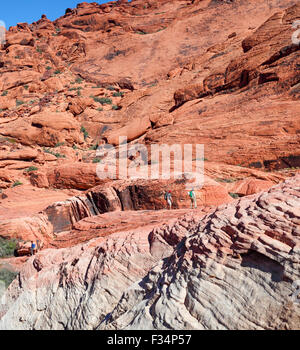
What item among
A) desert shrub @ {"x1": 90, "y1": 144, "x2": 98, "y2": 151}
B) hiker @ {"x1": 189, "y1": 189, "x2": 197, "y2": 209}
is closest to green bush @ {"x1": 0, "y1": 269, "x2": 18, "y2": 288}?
hiker @ {"x1": 189, "y1": 189, "x2": 197, "y2": 209}

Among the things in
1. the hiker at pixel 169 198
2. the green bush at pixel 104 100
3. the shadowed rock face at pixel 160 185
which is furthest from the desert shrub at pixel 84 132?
the hiker at pixel 169 198

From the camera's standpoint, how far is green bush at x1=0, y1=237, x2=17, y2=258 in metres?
10.0

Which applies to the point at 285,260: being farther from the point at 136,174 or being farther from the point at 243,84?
the point at 243,84

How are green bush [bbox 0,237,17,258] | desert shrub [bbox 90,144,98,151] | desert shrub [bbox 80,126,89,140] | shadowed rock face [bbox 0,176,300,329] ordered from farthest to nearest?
desert shrub [bbox 80,126,89,140]
desert shrub [bbox 90,144,98,151]
green bush [bbox 0,237,17,258]
shadowed rock face [bbox 0,176,300,329]

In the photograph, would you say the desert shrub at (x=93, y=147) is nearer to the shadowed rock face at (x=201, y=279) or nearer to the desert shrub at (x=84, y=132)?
the desert shrub at (x=84, y=132)

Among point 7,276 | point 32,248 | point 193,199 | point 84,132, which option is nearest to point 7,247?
point 32,248

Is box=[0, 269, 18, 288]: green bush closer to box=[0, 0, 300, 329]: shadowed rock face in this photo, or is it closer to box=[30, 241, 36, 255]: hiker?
box=[0, 0, 300, 329]: shadowed rock face

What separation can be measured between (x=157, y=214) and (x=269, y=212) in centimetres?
502

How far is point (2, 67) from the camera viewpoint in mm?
39531

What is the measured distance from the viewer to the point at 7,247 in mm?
10273

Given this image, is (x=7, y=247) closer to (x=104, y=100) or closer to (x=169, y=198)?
(x=169, y=198)

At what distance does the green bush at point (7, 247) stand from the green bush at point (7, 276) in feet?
4.27

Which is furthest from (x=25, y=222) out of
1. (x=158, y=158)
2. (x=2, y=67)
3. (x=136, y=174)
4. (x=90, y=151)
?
(x=2, y=67)

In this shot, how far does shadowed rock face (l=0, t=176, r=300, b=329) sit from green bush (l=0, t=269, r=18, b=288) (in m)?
2.55
